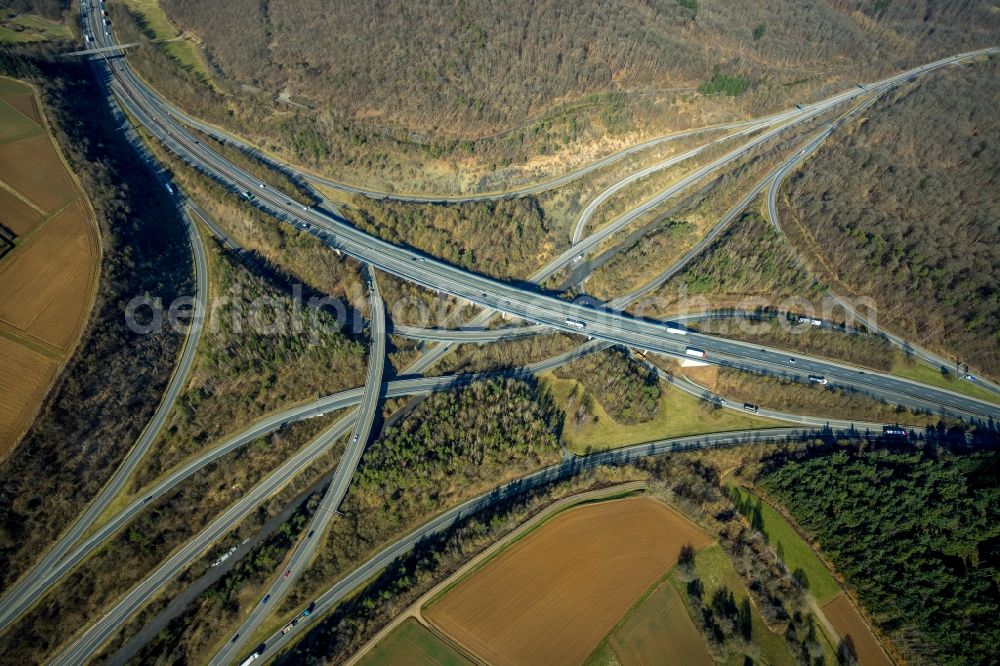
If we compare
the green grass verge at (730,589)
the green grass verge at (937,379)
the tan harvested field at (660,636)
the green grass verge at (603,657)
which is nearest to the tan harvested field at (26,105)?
the green grass verge at (603,657)

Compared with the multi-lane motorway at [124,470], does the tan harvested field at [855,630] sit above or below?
above

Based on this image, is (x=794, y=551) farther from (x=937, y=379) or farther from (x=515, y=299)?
(x=515, y=299)

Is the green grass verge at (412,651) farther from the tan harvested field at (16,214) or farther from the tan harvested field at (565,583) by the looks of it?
the tan harvested field at (16,214)

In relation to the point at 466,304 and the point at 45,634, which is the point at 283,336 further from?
the point at 45,634

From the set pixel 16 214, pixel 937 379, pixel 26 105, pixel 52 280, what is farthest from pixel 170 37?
pixel 937 379

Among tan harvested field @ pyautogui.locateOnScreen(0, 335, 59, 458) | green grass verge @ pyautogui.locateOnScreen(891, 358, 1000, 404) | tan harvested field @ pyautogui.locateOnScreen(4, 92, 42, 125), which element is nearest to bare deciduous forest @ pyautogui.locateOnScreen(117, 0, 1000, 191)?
tan harvested field @ pyautogui.locateOnScreen(4, 92, 42, 125)

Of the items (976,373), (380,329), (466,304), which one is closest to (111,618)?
(380,329)

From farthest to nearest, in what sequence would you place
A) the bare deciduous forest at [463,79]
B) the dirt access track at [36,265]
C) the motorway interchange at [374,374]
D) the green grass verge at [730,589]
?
the bare deciduous forest at [463,79]
the dirt access track at [36,265]
the motorway interchange at [374,374]
the green grass verge at [730,589]
